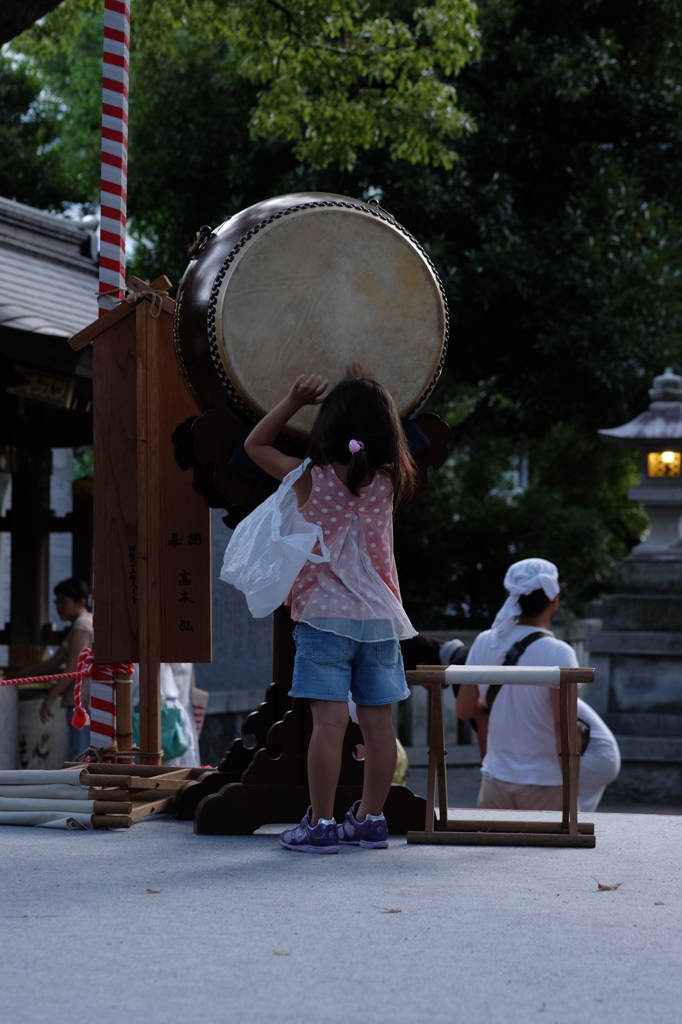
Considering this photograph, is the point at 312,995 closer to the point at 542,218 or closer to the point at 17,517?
the point at 17,517

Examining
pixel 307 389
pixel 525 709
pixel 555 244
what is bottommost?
pixel 525 709

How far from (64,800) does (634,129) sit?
1342 cm

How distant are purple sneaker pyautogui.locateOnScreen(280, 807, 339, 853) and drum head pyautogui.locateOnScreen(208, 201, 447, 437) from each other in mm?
1338

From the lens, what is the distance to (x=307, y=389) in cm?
431

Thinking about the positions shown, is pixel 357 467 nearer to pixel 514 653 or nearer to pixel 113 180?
pixel 514 653

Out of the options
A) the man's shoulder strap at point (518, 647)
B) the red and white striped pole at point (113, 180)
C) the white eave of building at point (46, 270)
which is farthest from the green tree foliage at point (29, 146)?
the man's shoulder strap at point (518, 647)

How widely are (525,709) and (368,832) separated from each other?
4.74ft

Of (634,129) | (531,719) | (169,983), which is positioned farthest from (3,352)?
(634,129)

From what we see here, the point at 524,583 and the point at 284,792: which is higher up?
the point at 524,583

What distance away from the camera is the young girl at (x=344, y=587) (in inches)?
169

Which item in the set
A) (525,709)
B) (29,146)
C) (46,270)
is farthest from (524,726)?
(29,146)

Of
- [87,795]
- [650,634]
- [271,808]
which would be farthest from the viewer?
[650,634]

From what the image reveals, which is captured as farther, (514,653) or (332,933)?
(514,653)

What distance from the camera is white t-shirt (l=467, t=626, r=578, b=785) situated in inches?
223
